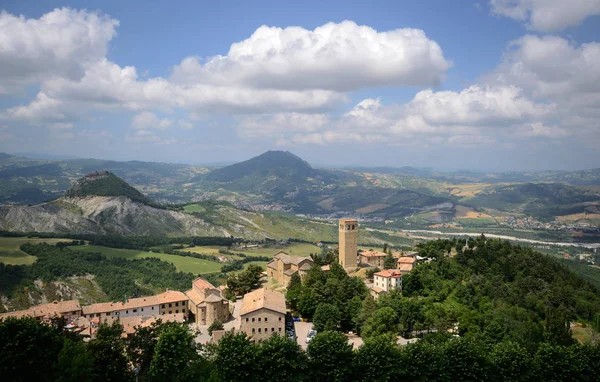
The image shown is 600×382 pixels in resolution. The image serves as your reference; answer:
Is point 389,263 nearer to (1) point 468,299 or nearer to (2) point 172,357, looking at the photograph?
(1) point 468,299

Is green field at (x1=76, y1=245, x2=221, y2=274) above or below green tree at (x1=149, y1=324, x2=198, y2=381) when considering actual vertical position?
below

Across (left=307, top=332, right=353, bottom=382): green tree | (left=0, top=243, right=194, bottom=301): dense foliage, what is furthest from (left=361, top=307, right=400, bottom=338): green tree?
(left=0, top=243, right=194, bottom=301): dense foliage

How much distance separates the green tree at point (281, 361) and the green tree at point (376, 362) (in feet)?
16.2

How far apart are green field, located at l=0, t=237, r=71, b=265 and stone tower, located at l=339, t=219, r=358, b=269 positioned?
73787mm

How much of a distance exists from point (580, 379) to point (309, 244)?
457 feet

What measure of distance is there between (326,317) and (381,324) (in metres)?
6.88

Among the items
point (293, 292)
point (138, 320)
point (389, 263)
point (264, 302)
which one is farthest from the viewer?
point (389, 263)

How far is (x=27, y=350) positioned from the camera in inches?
1361

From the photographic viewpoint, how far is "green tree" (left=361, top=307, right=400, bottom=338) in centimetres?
5081

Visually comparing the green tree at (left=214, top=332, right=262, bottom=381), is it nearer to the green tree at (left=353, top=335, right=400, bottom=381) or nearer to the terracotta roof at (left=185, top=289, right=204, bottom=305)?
the green tree at (left=353, top=335, right=400, bottom=381)

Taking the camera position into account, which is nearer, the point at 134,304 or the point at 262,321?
the point at 262,321

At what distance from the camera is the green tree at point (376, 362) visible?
126 feet

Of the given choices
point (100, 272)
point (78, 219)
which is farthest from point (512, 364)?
point (78, 219)

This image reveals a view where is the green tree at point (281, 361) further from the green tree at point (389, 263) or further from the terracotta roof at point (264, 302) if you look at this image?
the green tree at point (389, 263)
